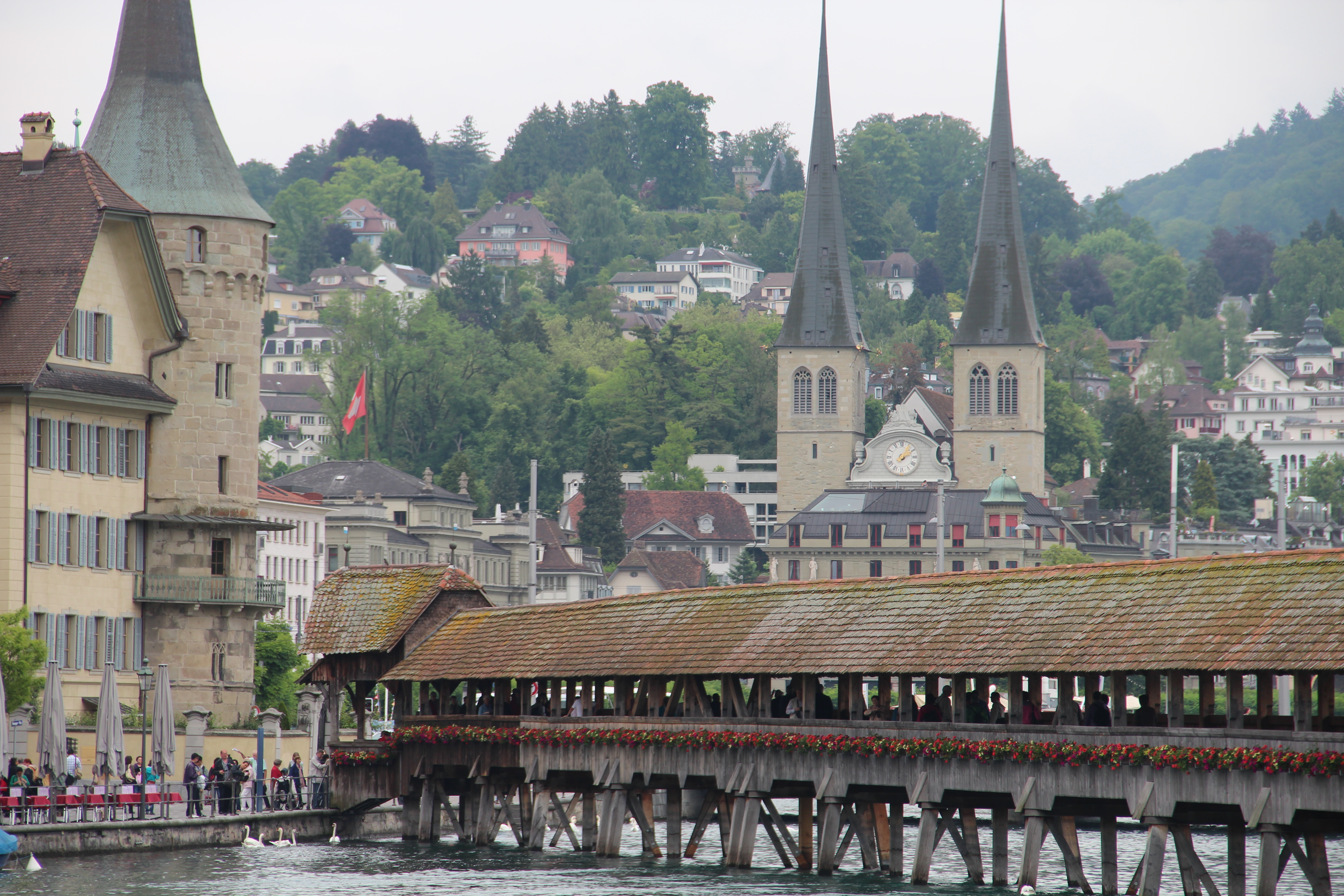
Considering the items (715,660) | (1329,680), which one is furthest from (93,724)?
(1329,680)

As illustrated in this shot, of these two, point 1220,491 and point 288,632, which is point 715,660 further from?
point 1220,491

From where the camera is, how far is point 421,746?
5200 centimetres

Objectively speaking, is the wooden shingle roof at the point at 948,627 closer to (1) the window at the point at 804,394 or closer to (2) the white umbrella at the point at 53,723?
(2) the white umbrella at the point at 53,723

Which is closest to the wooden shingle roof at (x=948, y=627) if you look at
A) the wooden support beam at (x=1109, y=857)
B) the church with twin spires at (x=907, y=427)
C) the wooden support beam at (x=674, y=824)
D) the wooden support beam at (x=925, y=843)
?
the wooden support beam at (x=925, y=843)

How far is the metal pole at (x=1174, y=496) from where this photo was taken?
351 ft

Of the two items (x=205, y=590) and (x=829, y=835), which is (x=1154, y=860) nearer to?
(x=829, y=835)

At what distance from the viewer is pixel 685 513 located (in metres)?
183

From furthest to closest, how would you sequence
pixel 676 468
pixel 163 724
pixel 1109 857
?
pixel 676 468 → pixel 163 724 → pixel 1109 857

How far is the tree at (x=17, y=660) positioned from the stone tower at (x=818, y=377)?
395ft

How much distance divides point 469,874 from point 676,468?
146353mm

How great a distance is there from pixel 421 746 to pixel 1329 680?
21.8 meters

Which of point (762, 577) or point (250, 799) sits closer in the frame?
point (250, 799)

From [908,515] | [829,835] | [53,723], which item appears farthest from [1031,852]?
[908,515]

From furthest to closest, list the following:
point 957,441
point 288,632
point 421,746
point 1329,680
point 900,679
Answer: point 957,441, point 288,632, point 421,746, point 900,679, point 1329,680
